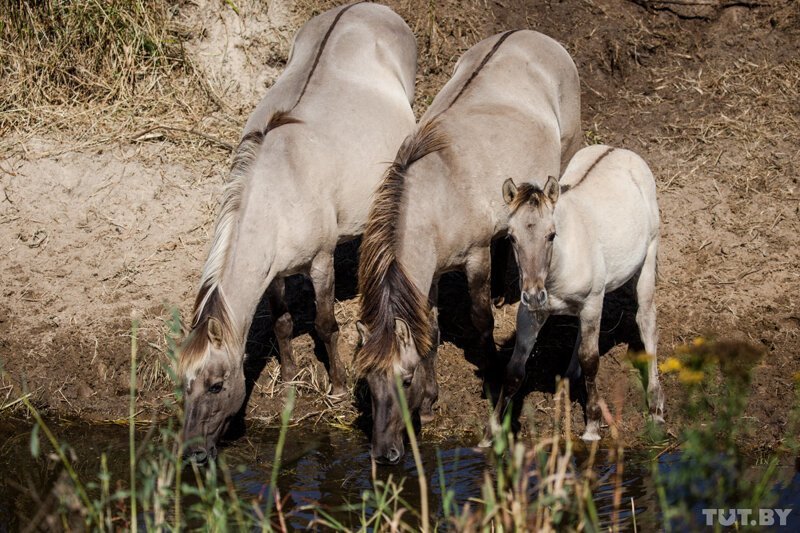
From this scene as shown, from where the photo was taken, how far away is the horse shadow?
6.86 metres

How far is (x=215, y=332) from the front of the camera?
17.5ft

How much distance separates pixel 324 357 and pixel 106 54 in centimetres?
397

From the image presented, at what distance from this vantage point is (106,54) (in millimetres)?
8984

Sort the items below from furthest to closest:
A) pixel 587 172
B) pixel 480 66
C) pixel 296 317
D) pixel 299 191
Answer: pixel 296 317
pixel 480 66
pixel 587 172
pixel 299 191

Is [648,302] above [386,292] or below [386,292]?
below

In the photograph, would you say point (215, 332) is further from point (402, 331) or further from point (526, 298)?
point (526, 298)

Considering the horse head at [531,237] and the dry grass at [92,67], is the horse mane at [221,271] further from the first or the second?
the dry grass at [92,67]

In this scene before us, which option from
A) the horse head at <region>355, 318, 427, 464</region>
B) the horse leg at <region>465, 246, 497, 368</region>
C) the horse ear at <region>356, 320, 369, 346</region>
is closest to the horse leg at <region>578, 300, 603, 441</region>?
the horse leg at <region>465, 246, 497, 368</region>

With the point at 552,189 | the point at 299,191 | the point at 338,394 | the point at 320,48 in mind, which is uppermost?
the point at 320,48

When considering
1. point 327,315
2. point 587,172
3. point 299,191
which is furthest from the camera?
point 327,315

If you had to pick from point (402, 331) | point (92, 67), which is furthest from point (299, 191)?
point (92, 67)

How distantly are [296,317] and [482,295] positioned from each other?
1.64m

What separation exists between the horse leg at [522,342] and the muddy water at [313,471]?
1.60ft

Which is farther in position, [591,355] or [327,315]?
[327,315]
